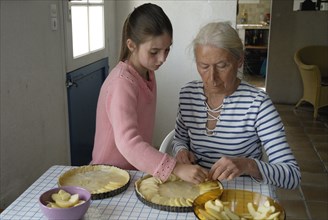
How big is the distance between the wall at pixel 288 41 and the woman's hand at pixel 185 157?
460cm

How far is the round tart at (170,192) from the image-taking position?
1075 millimetres

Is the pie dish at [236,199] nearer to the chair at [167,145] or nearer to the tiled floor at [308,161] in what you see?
the chair at [167,145]

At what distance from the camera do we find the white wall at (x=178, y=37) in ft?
10.4

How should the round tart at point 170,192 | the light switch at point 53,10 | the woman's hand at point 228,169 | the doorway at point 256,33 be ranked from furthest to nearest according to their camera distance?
the doorway at point 256,33 < the light switch at point 53,10 < the woman's hand at point 228,169 < the round tart at point 170,192

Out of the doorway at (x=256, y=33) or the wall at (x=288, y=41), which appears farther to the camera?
the doorway at (x=256, y=33)

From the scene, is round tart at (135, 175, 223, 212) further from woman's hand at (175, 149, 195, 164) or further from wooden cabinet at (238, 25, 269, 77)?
wooden cabinet at (238, 25, 269, 77)

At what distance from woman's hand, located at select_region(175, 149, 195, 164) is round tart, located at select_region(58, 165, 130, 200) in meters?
0.22

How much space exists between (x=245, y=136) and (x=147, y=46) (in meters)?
0.49

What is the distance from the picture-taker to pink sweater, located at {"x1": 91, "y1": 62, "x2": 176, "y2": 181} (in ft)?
3.75

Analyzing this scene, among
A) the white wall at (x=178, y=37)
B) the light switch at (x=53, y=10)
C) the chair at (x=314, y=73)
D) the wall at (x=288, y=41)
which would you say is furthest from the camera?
the wall at (x=288, y=41)

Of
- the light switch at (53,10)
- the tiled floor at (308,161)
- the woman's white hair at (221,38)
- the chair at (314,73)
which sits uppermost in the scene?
the light switch at (53,10)

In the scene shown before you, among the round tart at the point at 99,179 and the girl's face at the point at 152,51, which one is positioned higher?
the girl's face at the point at 152,51

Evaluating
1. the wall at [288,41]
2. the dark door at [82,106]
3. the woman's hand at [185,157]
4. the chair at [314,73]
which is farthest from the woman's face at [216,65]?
the wall at [288,41]

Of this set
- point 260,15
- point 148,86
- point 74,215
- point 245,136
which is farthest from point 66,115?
point 260,15
